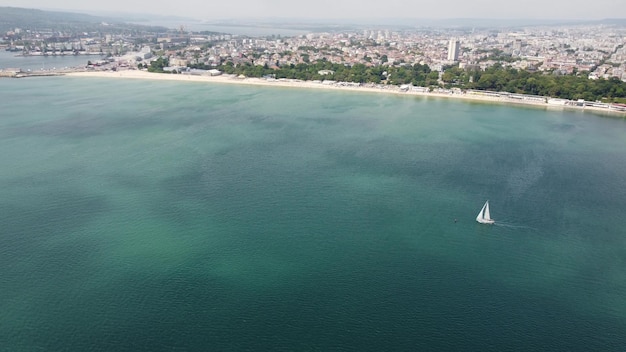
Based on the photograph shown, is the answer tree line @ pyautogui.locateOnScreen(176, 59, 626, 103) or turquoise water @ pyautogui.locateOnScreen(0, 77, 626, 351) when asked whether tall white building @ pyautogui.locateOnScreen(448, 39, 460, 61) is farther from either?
turquoise water @ pyautogui.locateOnScreen(0, 77, 626, 351)

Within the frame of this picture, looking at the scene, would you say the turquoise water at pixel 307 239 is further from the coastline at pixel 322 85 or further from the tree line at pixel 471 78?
the tree line at pixel 471 78

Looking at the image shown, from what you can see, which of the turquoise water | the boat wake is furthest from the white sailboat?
the turquoise water

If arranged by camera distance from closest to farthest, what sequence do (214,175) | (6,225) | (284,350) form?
1. (284,350)
2. (6,225)
3. (214,175)

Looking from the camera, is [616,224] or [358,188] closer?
[616,224]

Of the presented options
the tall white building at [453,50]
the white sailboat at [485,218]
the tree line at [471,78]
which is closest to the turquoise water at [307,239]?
the white sailboat at [485,218]

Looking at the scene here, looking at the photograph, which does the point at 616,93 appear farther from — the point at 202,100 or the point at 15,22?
the point at 15,22

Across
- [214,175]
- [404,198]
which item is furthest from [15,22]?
[404,198]

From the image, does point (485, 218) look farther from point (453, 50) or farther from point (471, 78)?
point (453, 50)
